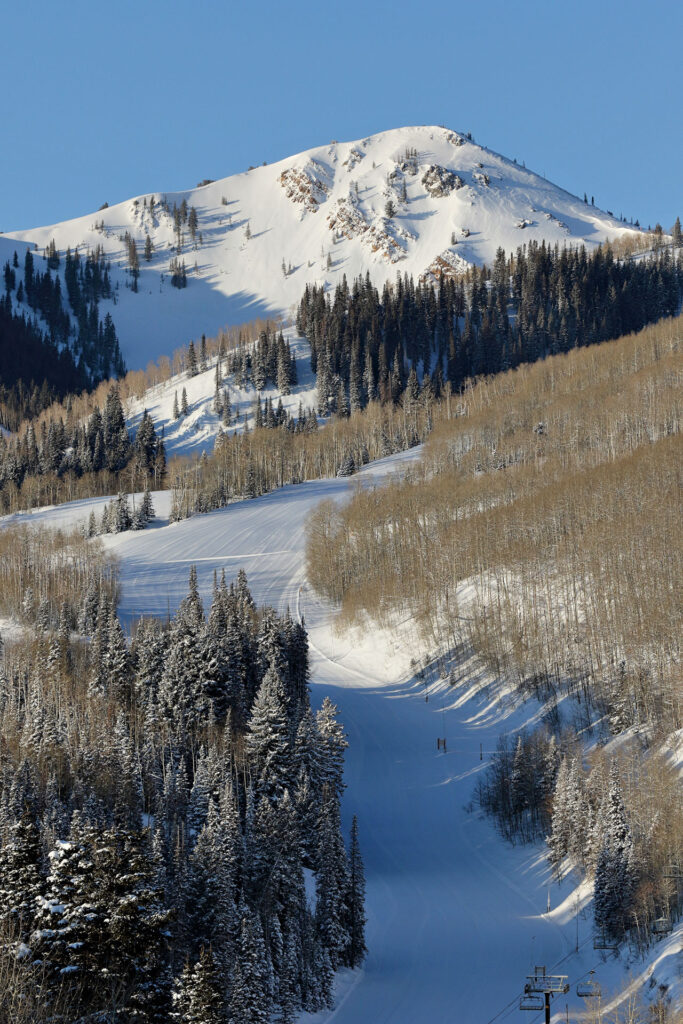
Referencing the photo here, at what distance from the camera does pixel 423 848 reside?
78.0 m

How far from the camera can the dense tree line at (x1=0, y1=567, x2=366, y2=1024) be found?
3170 centimetres

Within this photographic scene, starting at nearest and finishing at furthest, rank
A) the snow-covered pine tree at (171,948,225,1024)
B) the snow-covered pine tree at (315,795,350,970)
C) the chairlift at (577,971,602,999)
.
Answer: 1. the snow-covered pine tree at (171,948,225,1024)
2. the chairlift at (577,971,602,999)
3. the snow-covered pine tree at (315,795,350,970)

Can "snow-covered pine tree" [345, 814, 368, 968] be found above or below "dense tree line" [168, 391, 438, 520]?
below

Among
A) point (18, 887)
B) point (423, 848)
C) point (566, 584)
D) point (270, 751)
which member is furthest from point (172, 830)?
point (566, 584)

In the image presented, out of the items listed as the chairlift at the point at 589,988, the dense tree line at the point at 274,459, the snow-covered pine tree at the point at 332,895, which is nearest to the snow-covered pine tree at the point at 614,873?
the chairlift at the point at 589,988

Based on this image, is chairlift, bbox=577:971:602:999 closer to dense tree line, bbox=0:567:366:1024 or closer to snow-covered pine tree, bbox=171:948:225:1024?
dense tree line, bbox=0:567:366:1024

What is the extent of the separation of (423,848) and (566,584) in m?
38.4

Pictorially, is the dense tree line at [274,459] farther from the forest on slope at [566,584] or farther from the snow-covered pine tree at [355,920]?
the snow-covered pine tree at [355,920]

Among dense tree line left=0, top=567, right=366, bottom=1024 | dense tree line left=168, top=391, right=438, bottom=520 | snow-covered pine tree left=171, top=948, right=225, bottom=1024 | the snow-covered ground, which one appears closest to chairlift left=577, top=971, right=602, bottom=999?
the snow-covered ground

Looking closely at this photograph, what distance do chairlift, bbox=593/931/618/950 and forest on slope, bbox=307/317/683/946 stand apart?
568 mm

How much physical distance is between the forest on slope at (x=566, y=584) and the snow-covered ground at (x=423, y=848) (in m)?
2.89

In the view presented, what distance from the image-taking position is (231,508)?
565ft

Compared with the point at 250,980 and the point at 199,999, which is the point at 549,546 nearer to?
the point at 250,980

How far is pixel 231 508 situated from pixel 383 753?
84515mm
